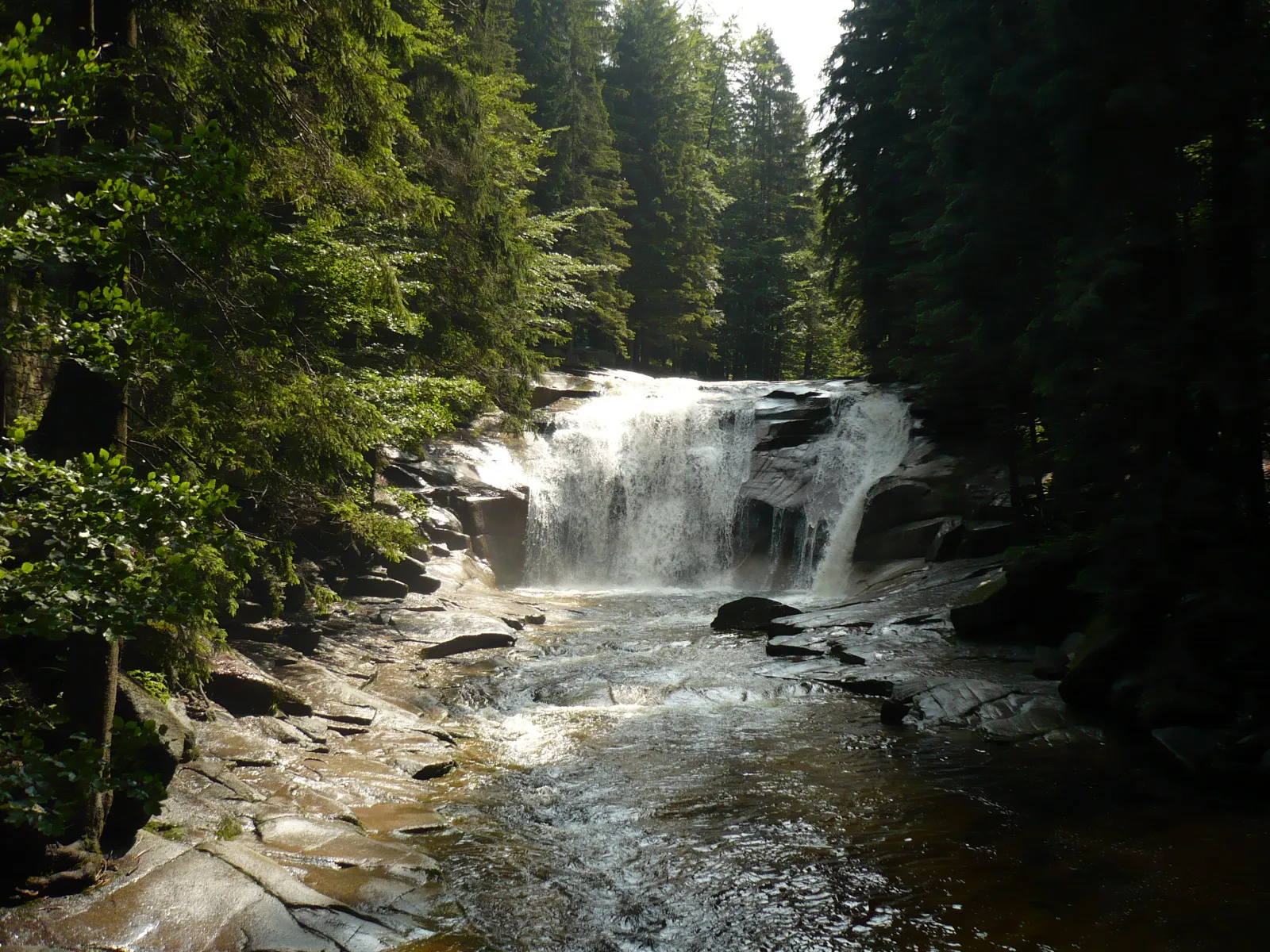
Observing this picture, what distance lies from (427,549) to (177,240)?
44.4 ft

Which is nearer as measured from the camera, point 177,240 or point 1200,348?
point 177,240

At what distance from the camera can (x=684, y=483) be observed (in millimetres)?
21891

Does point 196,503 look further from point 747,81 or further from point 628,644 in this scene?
point 747,81

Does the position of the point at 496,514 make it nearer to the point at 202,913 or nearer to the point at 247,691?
the point at 247,691

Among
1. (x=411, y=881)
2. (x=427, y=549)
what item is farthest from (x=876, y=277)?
(x=411, y=881)

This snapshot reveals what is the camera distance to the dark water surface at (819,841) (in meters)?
4.74

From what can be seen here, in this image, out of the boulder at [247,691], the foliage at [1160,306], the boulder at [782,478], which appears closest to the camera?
the foliage at [1160,306]

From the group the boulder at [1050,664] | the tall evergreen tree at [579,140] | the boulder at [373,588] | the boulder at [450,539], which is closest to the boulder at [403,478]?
the boulder at [450,539]

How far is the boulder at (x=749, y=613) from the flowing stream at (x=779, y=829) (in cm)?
138

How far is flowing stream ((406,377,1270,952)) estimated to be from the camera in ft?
15.6

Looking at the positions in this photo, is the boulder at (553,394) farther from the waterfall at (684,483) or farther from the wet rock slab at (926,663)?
the wet rock slab at (926,663)

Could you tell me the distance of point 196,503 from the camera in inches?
123

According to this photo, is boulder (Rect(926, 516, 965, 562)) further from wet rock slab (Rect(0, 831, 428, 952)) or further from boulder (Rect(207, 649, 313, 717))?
wet rock slab (Rect(0, 831, 428, 952))

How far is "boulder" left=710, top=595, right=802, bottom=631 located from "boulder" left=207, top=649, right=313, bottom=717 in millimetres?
7369
